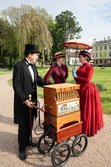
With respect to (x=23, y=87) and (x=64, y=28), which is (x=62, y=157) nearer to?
(x=23, y=87)

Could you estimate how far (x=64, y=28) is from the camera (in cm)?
3984

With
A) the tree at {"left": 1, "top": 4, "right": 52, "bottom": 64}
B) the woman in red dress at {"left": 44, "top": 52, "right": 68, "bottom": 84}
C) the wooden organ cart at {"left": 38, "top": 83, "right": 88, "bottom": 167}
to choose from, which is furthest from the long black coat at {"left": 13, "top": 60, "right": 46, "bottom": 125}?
the tree at {"left": 1, "top": 4, "right": 52, "bottom": 64}

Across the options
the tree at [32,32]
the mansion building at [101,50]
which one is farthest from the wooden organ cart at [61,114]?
the mansion building at [101,50]

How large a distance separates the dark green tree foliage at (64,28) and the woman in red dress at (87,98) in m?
35.8

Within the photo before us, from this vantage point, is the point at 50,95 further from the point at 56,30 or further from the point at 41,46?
the point at 56,30

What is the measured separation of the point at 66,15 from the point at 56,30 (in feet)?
15.0

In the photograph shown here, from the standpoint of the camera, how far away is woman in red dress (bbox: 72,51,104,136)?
3.48m

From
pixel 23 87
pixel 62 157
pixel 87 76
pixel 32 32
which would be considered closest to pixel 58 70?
pixel 87 76

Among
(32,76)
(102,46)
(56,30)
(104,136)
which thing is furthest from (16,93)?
(102,46)

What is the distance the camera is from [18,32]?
2023cm

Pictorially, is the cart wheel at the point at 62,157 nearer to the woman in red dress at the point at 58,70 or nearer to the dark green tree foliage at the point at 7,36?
the woman in red dress at the point at 58,70

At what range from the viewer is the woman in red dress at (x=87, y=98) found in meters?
3.48

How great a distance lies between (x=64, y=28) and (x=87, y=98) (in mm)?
38751

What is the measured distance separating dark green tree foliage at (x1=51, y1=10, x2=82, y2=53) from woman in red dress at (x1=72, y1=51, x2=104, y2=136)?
117 feet
